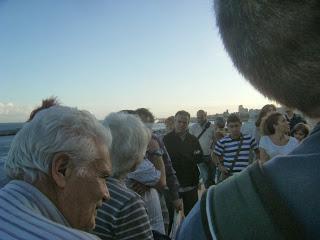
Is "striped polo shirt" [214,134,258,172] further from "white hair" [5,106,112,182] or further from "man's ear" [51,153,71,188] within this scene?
"man's ear" [51,153,71,188]

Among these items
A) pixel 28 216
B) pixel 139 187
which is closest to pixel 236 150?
pixel 139 187

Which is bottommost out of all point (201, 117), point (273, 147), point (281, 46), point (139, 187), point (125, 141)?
point (201, 117)

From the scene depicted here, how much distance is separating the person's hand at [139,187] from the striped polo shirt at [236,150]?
102 inches

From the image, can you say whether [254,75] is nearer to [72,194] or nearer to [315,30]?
[315,30]

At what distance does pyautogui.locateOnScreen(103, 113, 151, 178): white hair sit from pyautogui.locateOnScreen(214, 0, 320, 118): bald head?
2016 mm

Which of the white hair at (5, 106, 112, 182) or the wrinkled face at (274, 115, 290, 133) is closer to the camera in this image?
the white hair at (5, 106, 112, 182)

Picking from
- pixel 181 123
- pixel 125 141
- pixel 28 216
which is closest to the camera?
pixel 28 216

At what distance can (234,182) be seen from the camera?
0.74m

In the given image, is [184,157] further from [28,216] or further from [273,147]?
[28,216]

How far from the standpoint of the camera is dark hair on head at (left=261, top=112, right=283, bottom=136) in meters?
5.42

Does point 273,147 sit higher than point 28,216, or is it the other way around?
point 28,216

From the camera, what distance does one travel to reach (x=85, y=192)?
187 cm

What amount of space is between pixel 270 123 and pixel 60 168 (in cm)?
417

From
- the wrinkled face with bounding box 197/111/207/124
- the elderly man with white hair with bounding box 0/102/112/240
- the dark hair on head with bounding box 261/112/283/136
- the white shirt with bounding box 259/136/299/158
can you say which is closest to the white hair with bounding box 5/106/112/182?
the elderly man with white hair with bounding box 0/102/112/240
